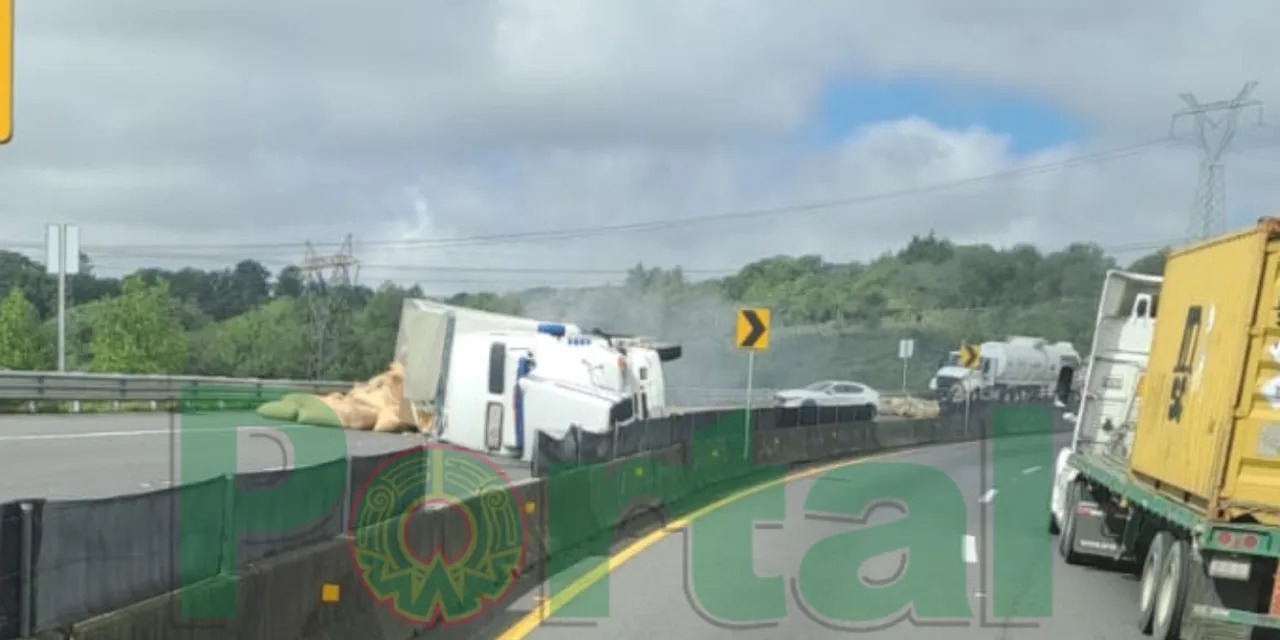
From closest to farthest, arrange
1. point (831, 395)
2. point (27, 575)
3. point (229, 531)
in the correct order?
point (27, 575), point (229, 531), point (831, 395)

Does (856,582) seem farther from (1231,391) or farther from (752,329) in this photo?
(752,329)

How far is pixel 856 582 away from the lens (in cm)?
1349

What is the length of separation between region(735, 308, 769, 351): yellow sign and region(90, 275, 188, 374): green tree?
39535 mm

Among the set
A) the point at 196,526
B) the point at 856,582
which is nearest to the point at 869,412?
the point at 856,582

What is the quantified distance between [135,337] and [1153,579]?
194 feet

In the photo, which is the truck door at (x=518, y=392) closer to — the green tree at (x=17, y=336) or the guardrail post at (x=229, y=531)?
the guardrail post at (x=229, y=531)

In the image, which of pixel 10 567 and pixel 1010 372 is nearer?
pixel 10 567

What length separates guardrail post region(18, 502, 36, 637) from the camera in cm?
520

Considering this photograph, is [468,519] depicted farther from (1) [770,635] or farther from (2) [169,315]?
(2) [169,315]

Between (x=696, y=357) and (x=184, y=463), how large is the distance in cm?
5077

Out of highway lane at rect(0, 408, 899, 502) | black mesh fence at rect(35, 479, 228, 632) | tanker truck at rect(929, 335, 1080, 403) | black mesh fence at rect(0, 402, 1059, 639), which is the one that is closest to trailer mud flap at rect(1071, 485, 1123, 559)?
black mesh fence at rect(0, 402, 1059, 639)

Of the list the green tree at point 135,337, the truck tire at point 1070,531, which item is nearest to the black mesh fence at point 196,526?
the truck tire at point 1070,531

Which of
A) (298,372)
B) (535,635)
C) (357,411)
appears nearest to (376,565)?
(535,635)

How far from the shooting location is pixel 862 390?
58844 millimetres
